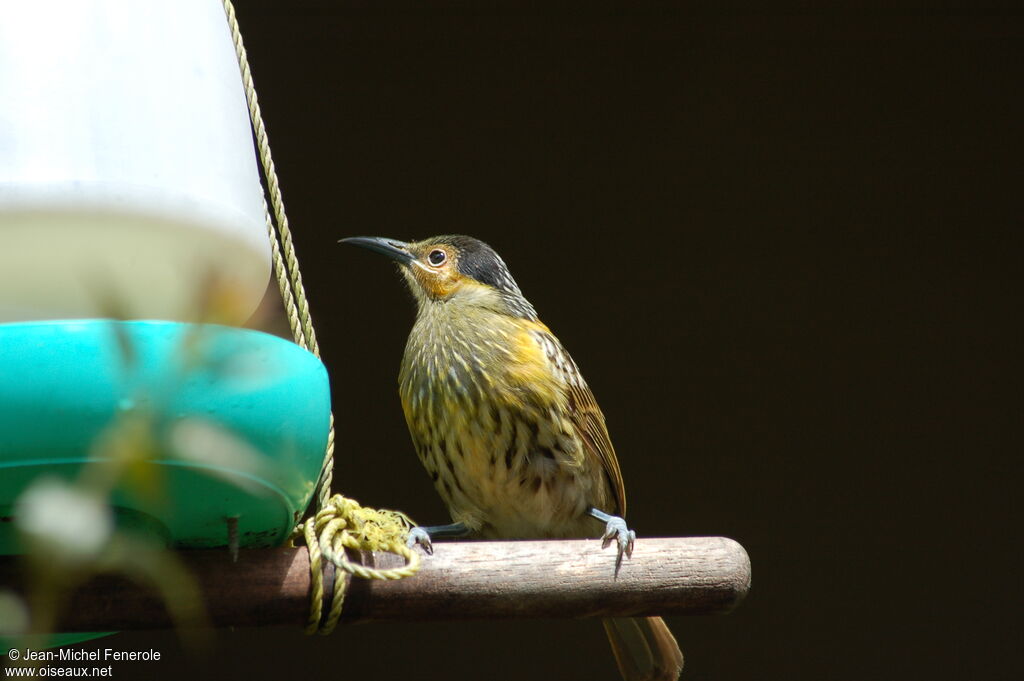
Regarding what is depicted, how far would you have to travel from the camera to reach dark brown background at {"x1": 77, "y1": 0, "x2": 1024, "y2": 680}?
5.30 m

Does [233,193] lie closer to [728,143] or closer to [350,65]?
[350,65]

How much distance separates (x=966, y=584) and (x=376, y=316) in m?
2.47

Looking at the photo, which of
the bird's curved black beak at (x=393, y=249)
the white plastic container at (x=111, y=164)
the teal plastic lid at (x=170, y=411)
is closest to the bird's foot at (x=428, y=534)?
the teal plastic lid at (x=170, y=411)

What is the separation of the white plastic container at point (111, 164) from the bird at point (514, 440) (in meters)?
1.28

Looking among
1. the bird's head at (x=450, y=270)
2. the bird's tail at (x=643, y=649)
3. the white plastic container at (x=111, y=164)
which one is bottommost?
the bird's tail at (x=643, y=649)

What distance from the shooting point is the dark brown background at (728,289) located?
5305 mm

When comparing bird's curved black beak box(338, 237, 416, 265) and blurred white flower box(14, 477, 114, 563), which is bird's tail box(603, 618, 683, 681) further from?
blurred white flower box(14, 477, 114, 563)

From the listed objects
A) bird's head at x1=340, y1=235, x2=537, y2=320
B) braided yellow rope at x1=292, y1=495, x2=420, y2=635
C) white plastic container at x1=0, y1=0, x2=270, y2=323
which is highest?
white plastic container at x1=0, y1=0, x2=270, y2=323

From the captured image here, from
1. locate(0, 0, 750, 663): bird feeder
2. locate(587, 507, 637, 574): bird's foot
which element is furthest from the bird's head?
locate(0, 0, 750, 663): bird feeder

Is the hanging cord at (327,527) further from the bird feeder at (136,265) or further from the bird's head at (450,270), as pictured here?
the bird's head at (450,270)

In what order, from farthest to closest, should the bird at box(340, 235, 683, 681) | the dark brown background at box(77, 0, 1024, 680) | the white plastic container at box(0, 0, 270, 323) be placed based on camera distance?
1. the dark brown background at box(77, 0, 1024, 680)
2. the bird at box(340, 235, 683, 681)
3. the white plastic container at box(0, 0, 270, 323)

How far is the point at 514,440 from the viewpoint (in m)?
3.52

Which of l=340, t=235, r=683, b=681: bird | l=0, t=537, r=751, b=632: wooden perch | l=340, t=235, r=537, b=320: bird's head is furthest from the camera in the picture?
l=340, t=235, r=537, b=320: bird's head

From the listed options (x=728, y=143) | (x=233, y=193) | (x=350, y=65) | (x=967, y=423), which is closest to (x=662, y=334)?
(x=728, y=143)
